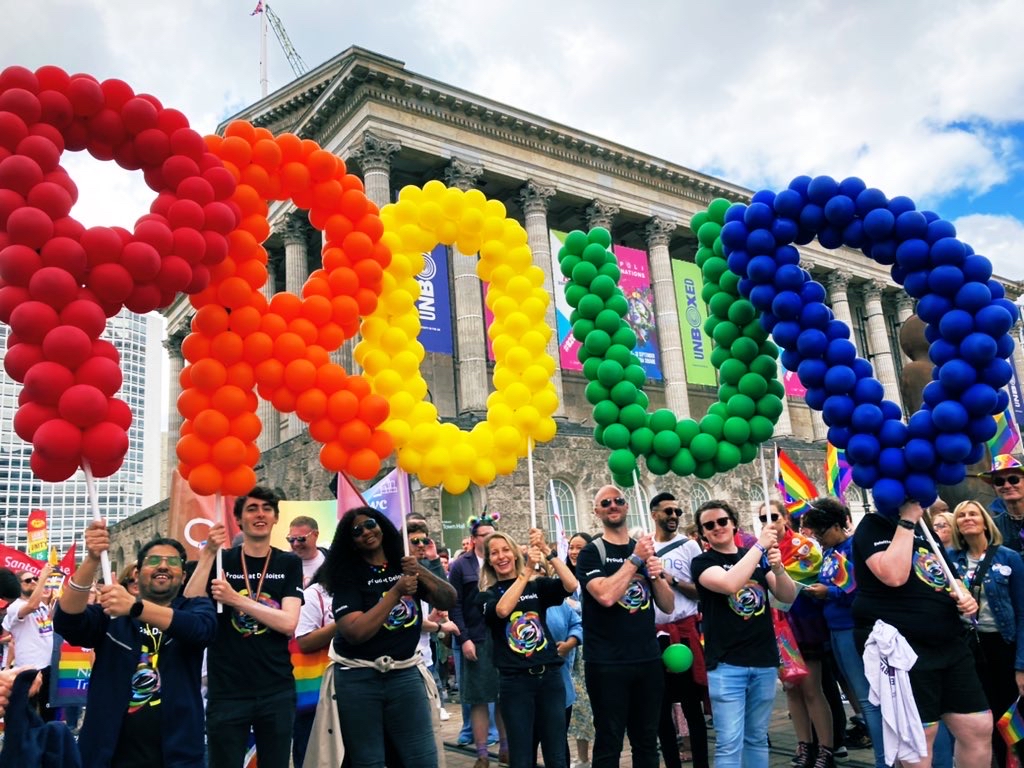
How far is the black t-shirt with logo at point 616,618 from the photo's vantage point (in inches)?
205

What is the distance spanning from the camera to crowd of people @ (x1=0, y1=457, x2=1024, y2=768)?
431 centimetres

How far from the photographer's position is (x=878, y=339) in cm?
4038

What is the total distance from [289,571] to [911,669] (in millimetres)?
3767

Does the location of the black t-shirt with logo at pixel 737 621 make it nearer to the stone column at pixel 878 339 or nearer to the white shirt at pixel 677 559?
the white shirt at pixel 677 559

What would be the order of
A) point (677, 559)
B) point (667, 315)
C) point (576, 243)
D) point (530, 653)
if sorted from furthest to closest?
1. point (667, 315)
2. point (576, 243)
3. point (677, 559)
4. point (530, 653)

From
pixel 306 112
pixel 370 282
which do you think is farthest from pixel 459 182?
pixel 370 282

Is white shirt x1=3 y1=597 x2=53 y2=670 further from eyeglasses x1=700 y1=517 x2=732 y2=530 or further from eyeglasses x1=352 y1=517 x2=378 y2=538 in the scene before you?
eyeglasses x1=700 y1=517 x2=732 y2=530

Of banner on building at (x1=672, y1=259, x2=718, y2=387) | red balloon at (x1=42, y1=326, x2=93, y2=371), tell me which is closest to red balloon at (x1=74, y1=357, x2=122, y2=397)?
red balloon at (x1=42, y1=326, x2=93, y2=371)

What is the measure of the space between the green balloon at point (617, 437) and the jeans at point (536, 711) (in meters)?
1.71

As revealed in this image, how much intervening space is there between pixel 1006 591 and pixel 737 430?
2.00 meters

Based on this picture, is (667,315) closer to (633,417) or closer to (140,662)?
(633,417)

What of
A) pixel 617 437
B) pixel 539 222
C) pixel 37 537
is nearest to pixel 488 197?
pixel 539 222

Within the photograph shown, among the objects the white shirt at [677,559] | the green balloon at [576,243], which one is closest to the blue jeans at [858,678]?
the white shirt at [677,559]

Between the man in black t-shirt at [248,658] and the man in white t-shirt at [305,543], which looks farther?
the man in white t-shirt at [305,543]
